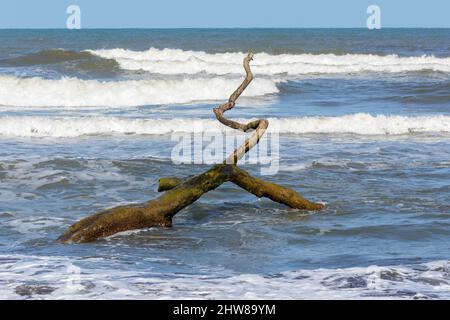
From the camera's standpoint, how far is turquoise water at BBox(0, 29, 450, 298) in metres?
6.62

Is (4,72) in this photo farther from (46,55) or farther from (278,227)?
(278,227)

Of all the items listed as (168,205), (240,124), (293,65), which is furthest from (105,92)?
(168,205)

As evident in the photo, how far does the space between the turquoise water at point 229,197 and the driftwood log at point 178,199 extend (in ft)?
0.43

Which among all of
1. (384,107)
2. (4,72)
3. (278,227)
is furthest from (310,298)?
(4,72)

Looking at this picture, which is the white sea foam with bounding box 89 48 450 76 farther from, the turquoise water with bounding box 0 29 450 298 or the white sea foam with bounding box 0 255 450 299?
the white sea foam with bounding box 0 255 450 299

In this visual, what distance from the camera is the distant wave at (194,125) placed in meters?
16.9

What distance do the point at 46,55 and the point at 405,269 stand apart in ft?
114

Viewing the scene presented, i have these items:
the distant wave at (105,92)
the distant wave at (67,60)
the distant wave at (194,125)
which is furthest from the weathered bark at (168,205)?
the distant wave at (67,60)

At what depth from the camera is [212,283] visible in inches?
257

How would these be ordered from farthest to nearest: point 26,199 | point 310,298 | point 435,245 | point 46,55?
1. point 46,55
2. point 26,199
3. point 435,245
4. point 310,298

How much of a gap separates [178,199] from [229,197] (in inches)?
82.0

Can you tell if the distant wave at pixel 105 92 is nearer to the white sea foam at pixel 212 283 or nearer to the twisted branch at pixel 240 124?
the twisted branch at pixel 240 124

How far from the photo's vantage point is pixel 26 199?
10.4 meters

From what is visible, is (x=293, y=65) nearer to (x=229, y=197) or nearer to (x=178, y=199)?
(x=229, y=197)
